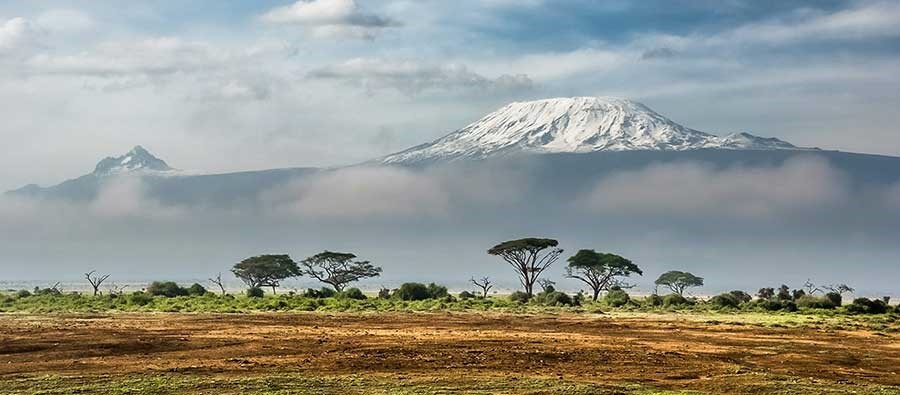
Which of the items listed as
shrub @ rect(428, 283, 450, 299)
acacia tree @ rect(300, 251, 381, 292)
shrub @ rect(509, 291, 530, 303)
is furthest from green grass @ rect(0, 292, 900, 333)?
acacia tree @ rect(300, 251, 381, 292)

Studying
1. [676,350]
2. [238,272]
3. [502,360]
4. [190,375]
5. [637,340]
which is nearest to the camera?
[190,375]

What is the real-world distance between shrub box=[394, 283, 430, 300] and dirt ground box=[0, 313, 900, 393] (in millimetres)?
45912

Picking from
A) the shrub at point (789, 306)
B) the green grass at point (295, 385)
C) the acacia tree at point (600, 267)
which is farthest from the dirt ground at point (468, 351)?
the acacia tree at point (600, 267)

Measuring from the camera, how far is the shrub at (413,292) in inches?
3752

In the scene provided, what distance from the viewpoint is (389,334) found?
133ft

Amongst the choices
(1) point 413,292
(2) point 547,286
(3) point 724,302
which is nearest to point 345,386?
(3) point 724,302

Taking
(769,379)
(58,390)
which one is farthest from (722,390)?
(58,390)

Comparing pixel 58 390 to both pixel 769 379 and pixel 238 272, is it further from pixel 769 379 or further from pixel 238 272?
pixel 238 272

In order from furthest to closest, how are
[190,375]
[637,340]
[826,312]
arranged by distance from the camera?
[826,312] < [637,340] < [190,375]

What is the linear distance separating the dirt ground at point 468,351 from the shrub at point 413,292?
45.9 meters

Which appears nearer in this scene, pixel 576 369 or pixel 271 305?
pixel 576 369

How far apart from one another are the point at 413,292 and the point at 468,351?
63.9 metres

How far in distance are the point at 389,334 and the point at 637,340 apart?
9.67 metres

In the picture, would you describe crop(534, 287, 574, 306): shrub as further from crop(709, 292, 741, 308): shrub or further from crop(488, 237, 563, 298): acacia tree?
crop(488, 237, 563, 298): acacia tree
